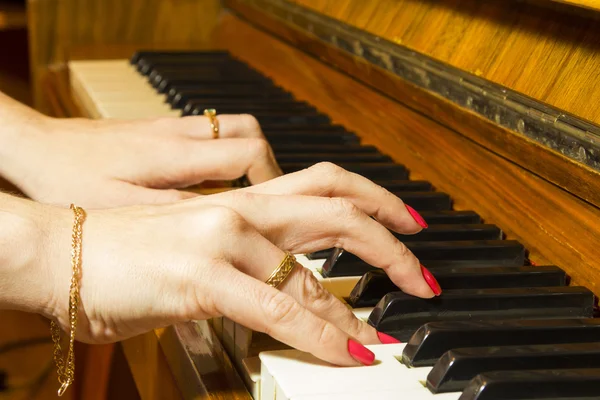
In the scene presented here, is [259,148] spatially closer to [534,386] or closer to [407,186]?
[407,186]

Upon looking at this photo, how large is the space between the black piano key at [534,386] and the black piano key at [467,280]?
228 mm

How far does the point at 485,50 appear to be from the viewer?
1.26 m

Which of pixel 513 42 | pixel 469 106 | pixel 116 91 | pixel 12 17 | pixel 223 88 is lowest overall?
pixel 12 17

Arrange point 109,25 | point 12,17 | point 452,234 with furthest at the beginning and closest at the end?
point 12,17, point 109,25, point 452,234

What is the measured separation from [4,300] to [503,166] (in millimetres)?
683

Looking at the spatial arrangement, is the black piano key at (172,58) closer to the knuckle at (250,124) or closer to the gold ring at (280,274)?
the knuckle at (250,124)

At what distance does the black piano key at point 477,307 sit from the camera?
937mm

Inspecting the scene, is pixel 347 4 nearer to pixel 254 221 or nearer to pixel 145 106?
pixel 145 106

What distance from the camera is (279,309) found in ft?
2.72

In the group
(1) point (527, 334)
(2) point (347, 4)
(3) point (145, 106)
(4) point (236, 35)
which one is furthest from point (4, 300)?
(4) point (236, 35)

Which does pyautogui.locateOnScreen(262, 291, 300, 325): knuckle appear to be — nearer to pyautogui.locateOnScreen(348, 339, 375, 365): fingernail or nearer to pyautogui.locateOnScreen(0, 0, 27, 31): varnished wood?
pyautogui.locateOnScreen(348, 339, 375, 365): fingernail

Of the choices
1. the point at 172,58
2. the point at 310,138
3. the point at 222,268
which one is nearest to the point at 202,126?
the point at 310,138

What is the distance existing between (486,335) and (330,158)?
64 cm

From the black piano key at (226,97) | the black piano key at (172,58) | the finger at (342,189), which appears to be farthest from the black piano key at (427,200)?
the black piano key at (172,58)
